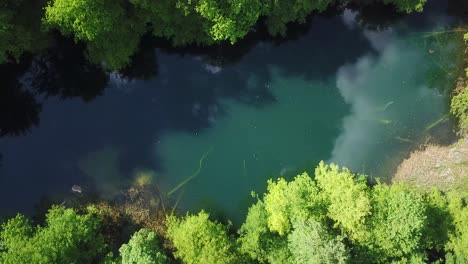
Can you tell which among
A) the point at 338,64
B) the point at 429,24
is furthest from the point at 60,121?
the point at 429,24

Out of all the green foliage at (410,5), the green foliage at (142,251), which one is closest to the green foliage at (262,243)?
the green foliage at (142,251)

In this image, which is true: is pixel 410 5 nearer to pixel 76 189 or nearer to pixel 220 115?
pixel 220 115

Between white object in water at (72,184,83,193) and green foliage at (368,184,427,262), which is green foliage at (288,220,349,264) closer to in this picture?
green foliage at (368,184,427,262)

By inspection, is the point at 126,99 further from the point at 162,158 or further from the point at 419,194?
the point at 419,194

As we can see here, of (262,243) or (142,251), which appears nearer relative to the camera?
(142,251)

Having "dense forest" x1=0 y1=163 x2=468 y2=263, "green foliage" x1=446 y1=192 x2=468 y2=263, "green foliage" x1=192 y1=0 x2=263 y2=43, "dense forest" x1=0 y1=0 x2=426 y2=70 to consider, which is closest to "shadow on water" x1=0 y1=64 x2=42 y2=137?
"dense forest" x1=0 y1=0 x2=426 y2=70

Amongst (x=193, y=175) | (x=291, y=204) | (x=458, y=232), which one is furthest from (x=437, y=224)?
(x=193, y=175)
